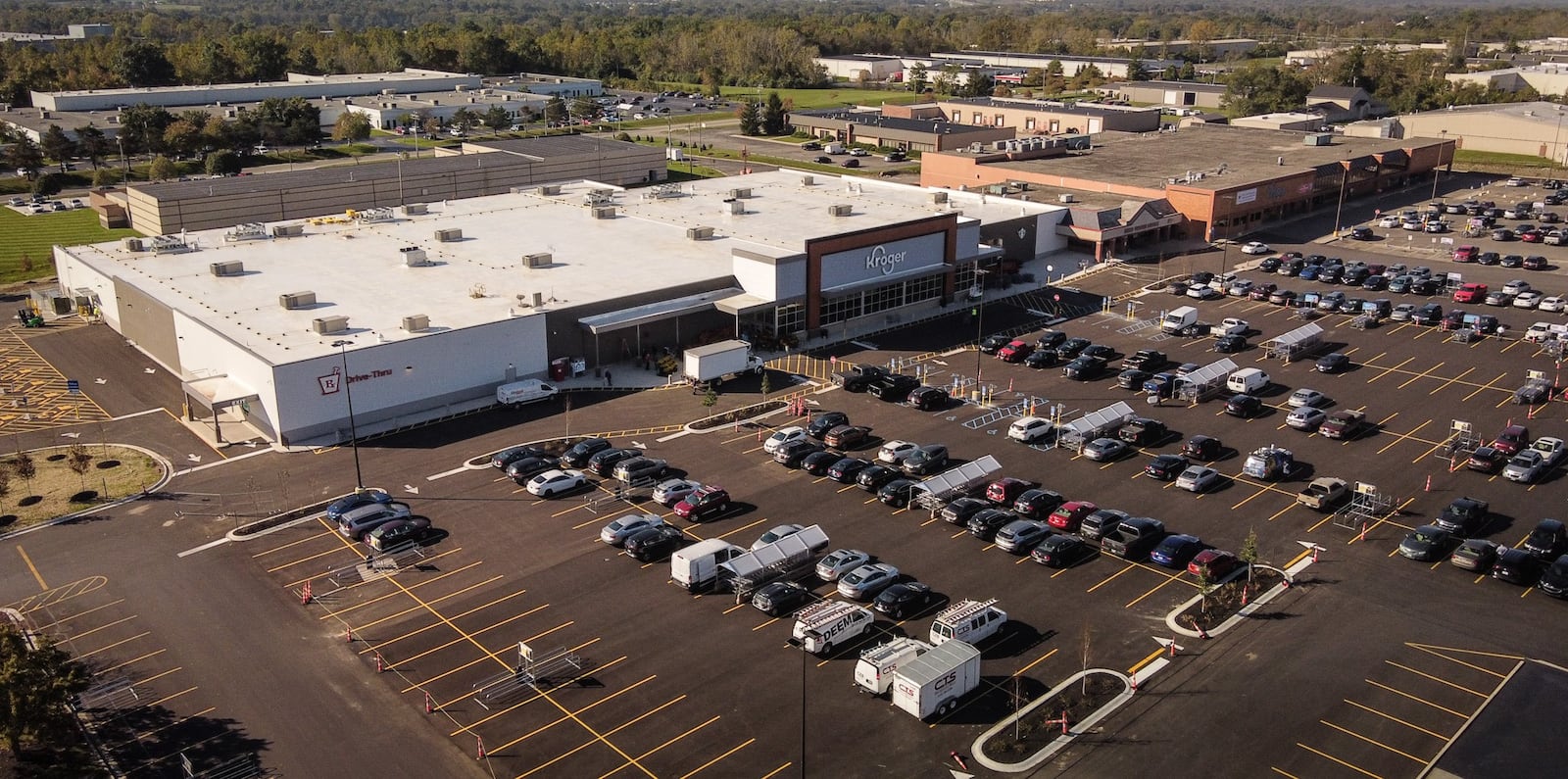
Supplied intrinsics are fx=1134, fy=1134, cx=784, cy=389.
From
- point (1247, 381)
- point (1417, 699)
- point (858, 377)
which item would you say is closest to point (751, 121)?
point (858, 377)

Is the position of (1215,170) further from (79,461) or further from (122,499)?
(79,461)

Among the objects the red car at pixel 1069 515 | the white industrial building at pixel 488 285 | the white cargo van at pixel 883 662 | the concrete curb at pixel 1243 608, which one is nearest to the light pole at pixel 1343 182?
the white industrial building at pixel 488 285

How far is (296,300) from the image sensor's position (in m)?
51.9

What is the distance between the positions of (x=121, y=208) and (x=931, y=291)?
209ft

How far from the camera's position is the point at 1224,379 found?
51.5 m

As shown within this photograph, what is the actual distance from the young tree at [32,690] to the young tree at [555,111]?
395 feet

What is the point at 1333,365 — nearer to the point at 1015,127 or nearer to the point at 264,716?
the point at 264,716

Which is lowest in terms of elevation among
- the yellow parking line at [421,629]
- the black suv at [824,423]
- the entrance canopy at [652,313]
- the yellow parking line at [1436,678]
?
the yellow parking line at [1436,678]

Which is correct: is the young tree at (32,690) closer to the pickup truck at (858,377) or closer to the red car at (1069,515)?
the red car at (1069,515)

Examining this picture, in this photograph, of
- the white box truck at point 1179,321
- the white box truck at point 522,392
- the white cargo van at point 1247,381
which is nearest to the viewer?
the white box truck at point 522,392

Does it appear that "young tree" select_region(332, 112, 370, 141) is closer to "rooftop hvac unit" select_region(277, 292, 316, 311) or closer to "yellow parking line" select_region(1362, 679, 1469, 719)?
"rooftop hvac unit" select_region(277, 292, 316, 311)

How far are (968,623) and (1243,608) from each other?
28.7 feet

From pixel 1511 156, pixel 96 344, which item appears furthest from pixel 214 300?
pixel 1511 156

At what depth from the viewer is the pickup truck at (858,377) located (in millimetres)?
51219
